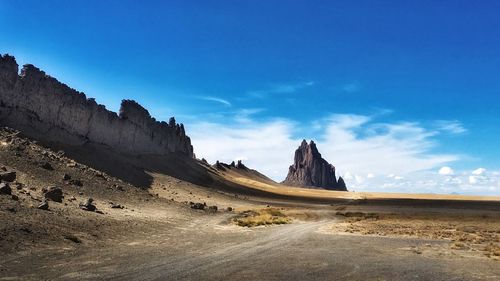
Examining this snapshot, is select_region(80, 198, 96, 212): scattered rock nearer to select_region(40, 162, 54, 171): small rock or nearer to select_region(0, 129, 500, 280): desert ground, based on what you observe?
select_region(0, 129, 500, 280): desert ground

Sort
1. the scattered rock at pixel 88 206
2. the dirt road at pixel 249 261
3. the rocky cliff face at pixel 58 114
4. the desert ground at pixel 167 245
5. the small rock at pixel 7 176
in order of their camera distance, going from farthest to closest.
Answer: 1. the rocky cliff face at pixel 58 114
2. the scattered rock at pixel 88 206
3. the small rock at pixel 7 176
4. the desert ground at pixel 167 245
5. the dirt road at pixel 249 261

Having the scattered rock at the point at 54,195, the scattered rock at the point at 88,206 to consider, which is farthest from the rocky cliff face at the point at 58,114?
the scattered rock at the point at 88,206

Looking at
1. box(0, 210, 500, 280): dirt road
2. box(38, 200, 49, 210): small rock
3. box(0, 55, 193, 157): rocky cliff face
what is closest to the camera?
box(0, 210, 500, 280): dirt road

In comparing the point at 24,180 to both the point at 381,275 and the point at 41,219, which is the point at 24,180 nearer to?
the point at 41,219

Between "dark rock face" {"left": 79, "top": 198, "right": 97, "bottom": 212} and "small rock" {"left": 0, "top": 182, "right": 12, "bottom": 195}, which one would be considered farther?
"dark rock face" {"left": 79, "top": 198, "right": 97, "bottom": 212}

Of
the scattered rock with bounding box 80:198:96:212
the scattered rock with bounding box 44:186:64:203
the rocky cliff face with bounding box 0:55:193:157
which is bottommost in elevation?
the scattered rock with bounding box 80:198:96:212

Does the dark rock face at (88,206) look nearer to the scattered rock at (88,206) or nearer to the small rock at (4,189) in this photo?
the scattered rock at (88,206)

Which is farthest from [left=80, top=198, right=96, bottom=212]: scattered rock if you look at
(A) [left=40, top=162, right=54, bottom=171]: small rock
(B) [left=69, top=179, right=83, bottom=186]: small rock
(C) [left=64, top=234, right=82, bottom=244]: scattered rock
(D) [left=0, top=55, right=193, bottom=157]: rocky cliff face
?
(D) [left=0, top=55, right=193, bottom=157]: rocky cliff face

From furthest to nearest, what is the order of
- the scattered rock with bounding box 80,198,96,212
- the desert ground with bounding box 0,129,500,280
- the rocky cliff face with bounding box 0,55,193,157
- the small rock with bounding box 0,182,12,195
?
the rocky cliff face with bounding box 0,55,193,157 → the scattered rock with bounding box 80,198,96,212 → the small rock with bounding box 0,182,12,195 → the desert ground with bounding box 0,129,500,280

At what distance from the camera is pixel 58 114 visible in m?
61.2

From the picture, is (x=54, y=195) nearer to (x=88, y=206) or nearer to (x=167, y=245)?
(x=88, y=206)

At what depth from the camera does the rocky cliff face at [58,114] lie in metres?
51.6

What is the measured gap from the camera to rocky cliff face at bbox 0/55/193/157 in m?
51.6

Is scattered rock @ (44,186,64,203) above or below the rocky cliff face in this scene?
below
